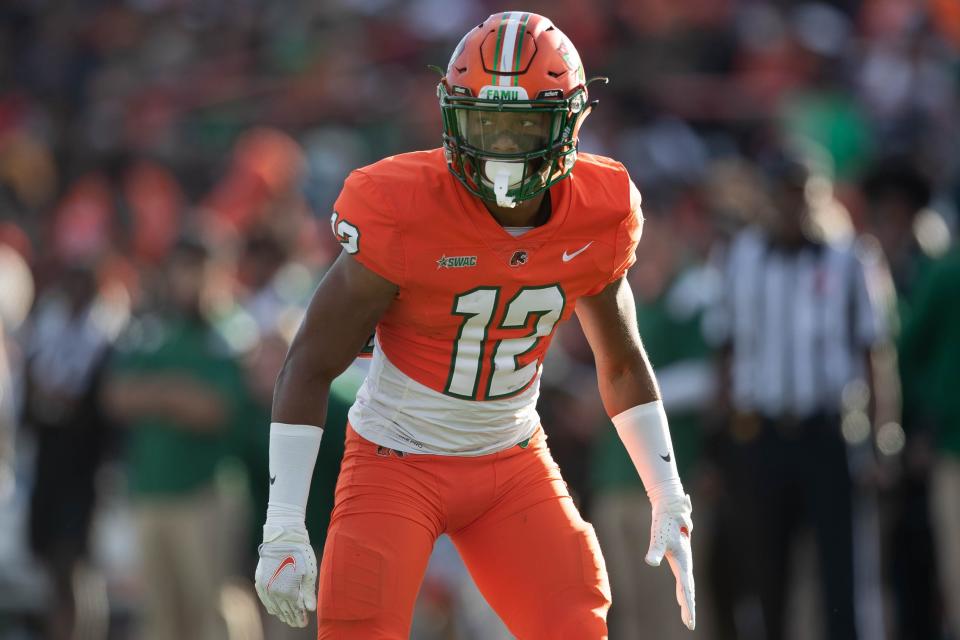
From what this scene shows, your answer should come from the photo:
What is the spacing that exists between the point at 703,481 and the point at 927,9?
5.12m

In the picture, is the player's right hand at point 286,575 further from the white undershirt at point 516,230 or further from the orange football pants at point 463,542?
the white undershirt at point 516,230

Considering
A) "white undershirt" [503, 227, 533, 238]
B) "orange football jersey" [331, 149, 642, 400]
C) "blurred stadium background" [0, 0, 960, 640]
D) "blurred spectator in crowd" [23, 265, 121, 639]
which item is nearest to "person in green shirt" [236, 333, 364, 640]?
"blurred stadium background" [0, 0, 960, 640]

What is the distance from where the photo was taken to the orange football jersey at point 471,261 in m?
3.43

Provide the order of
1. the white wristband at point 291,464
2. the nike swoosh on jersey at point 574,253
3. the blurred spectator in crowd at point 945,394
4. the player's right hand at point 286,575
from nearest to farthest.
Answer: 1. the player's right hand at point 286,575
2. the white wristband at point 291,464
3. the nike swoosh on jersey at point 574,253
4. the blurred spectator in crowd at point 945,394

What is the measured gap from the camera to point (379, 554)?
3.44m

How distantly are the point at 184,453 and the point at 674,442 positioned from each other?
7.17ft

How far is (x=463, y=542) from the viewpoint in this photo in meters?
3.74

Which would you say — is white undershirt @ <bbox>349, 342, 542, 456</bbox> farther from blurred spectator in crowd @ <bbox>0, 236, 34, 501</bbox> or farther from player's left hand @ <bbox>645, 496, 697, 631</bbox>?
blurred spectator in crowd @ <bbox>0, 236, 34, 501</bbox>

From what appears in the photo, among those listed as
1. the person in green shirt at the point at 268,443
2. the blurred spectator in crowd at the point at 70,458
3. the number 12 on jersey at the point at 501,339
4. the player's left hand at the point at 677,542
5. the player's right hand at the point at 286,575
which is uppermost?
the number 12 on jersey at the point at 501,339

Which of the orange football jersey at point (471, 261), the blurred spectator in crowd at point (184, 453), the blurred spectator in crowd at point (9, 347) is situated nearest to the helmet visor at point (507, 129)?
the orange football jersey at point (471, 261)

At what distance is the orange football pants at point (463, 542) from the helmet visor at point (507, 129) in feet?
2.46

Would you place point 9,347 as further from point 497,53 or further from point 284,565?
point 497,53

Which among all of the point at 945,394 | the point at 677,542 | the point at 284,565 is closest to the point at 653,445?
the point at 677,542

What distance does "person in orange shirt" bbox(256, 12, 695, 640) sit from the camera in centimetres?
343
